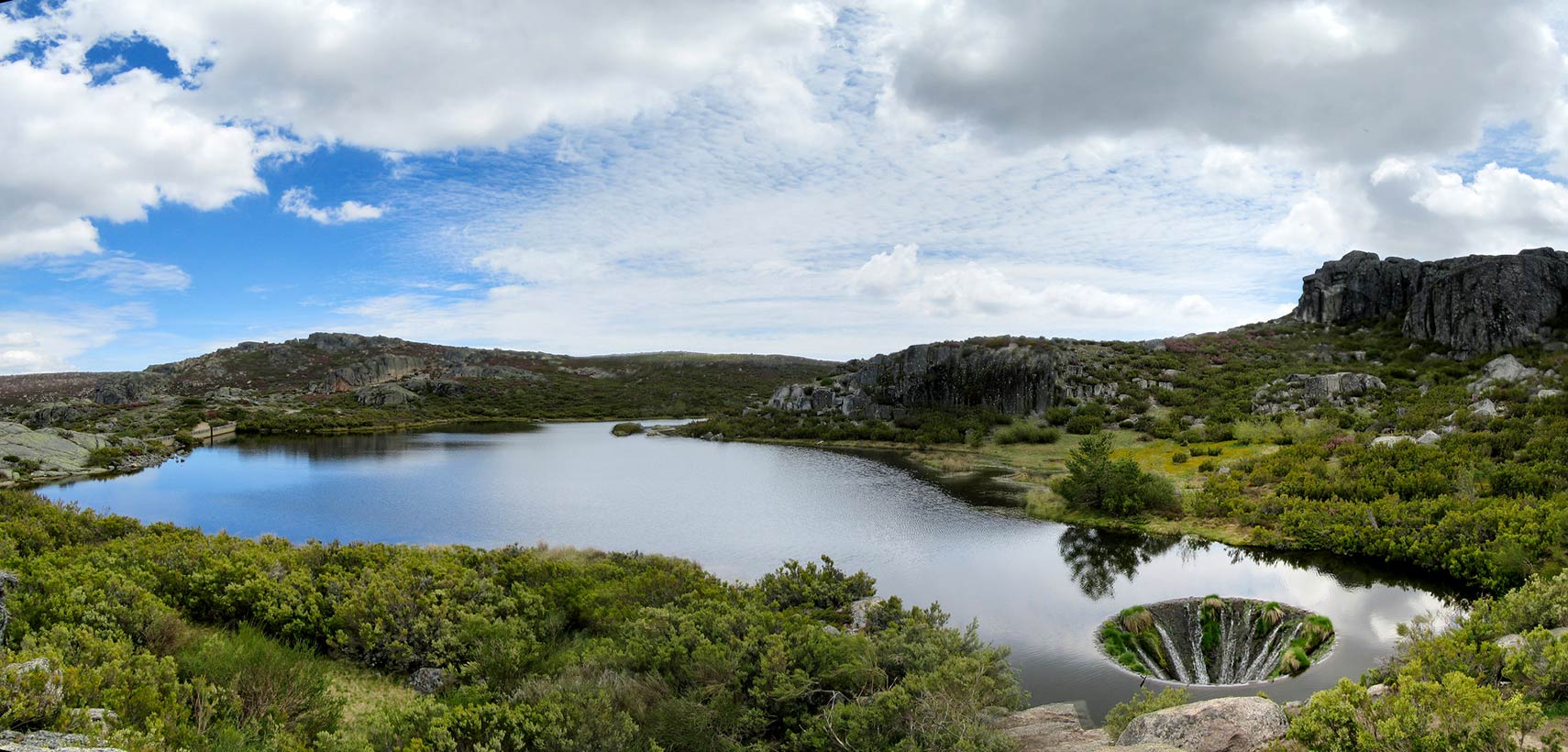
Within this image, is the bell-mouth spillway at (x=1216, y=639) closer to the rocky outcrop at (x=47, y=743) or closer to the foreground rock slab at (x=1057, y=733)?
the foreground rock slab at (x=1057, y=733)

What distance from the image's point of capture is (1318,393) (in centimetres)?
4912

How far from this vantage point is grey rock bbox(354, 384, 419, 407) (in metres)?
102

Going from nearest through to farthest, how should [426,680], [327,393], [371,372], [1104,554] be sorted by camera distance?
[426,680], [1104,554], [327,393], [371,372]

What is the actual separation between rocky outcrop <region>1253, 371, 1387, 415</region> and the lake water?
24.5 m

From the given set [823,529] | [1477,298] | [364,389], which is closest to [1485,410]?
[823,529]

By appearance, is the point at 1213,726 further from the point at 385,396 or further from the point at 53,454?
the point at 385,396

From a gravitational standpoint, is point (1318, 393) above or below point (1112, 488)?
above

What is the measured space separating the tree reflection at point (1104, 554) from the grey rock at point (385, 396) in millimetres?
99015

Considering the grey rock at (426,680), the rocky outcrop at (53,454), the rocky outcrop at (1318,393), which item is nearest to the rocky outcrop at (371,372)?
the rocky outcrop at (53,454)

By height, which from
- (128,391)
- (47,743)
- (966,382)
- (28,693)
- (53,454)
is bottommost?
(53,454)

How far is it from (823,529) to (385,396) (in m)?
94.4

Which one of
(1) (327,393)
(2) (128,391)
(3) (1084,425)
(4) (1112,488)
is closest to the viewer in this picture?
(4) (1112,488)

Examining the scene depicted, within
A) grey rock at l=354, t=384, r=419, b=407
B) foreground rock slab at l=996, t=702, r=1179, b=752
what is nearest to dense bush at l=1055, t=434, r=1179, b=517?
foreground rock slab at l=996, t=702, r=1179, b=752

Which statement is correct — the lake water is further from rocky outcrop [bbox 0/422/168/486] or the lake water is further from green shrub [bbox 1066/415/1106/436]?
green shrub [bbox 1066/415/1106/436]
